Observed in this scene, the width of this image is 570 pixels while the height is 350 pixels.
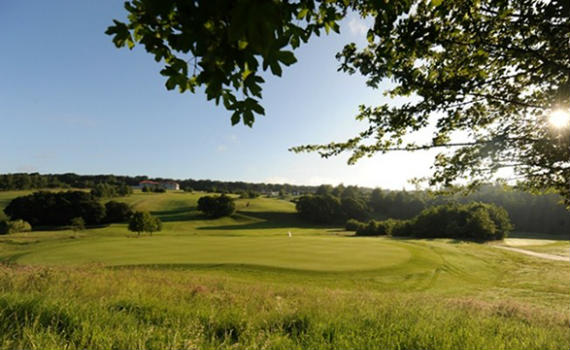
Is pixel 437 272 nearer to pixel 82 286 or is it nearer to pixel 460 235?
pixel 82 286

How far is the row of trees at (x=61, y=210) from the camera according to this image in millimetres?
58156

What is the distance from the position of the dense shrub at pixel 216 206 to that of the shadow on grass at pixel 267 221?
3.09 meters

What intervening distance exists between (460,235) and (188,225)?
2152 inches

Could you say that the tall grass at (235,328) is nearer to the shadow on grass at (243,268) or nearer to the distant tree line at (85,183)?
the shadow on grass at (243,268)

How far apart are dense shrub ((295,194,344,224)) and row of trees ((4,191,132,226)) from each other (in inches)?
1825

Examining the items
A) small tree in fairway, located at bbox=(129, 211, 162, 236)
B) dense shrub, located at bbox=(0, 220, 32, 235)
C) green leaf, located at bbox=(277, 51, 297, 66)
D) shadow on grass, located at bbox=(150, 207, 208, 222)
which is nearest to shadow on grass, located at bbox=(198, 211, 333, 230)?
shadow on grass, located at bbox=(150, 207, 208, 222)

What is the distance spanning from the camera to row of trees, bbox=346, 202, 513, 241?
4303 centimetres

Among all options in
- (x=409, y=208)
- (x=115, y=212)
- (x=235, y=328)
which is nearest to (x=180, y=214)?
(x=115, y=212)

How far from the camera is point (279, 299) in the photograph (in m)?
6.21

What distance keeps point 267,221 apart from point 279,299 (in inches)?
2453

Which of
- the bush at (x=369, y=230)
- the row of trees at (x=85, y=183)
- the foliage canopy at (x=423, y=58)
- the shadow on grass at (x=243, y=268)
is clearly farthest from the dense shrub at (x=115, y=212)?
the foliage canopy at (x=423, y=58)

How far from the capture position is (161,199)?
82.8m

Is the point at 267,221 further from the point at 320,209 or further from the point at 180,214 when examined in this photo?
the point at 180,214

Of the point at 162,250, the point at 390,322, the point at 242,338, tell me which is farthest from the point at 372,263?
the point at 162,250
